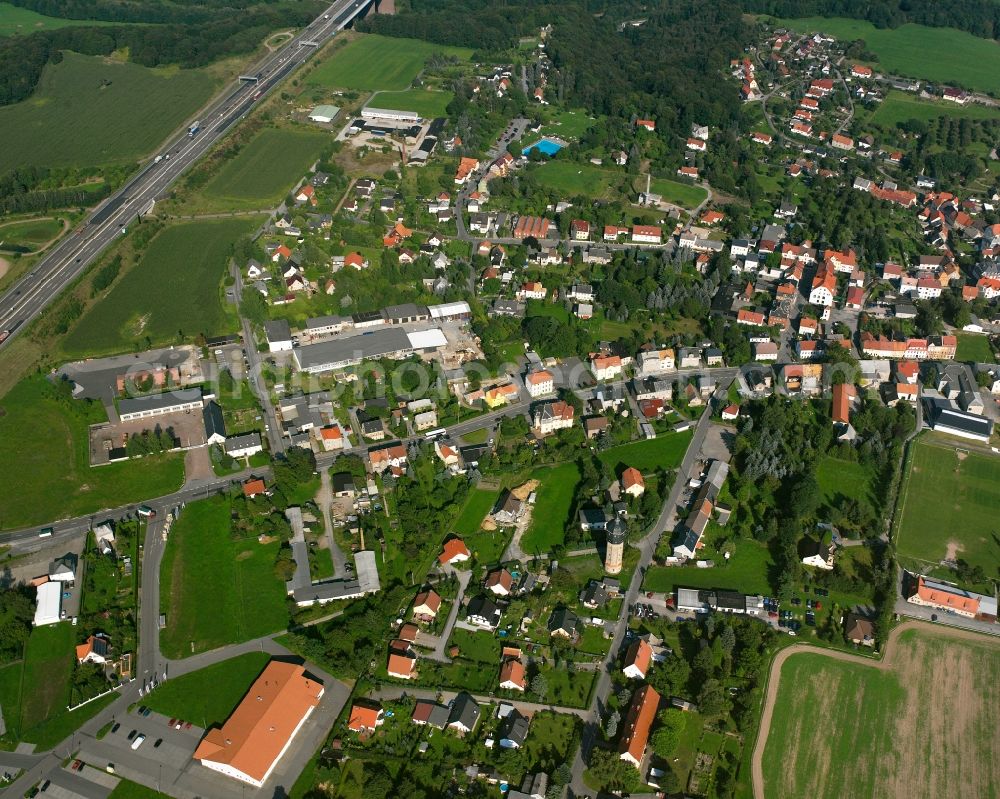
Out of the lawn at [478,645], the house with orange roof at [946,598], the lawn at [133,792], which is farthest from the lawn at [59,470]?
the house with orange roof at [946,598]

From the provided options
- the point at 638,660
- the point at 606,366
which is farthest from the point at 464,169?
the point at 638,660

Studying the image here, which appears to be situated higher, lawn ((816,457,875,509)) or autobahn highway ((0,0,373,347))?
autobahn highway ((0,0,373,347))

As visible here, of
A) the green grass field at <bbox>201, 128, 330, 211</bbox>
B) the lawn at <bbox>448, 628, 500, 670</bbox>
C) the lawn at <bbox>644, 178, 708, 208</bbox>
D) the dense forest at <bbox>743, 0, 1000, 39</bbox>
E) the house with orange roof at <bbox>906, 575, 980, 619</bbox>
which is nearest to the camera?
the lawn at <bbox>448, 628, 500, 670</bbox>

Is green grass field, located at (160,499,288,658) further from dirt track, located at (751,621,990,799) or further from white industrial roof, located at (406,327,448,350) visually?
dirt track, located at (751,621,990,799)

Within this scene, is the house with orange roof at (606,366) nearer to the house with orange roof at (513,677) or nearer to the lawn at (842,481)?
the lawn at (842,481)

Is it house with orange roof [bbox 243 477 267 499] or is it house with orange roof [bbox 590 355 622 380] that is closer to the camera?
house with orange roof [bbox 243 477 267 499]

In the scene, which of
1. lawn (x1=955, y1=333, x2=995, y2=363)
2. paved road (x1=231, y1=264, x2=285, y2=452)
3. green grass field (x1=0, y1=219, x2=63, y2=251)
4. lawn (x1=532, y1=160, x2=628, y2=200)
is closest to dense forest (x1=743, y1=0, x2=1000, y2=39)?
lawn (x1=532, y1=160, x2=628, y2=200)
